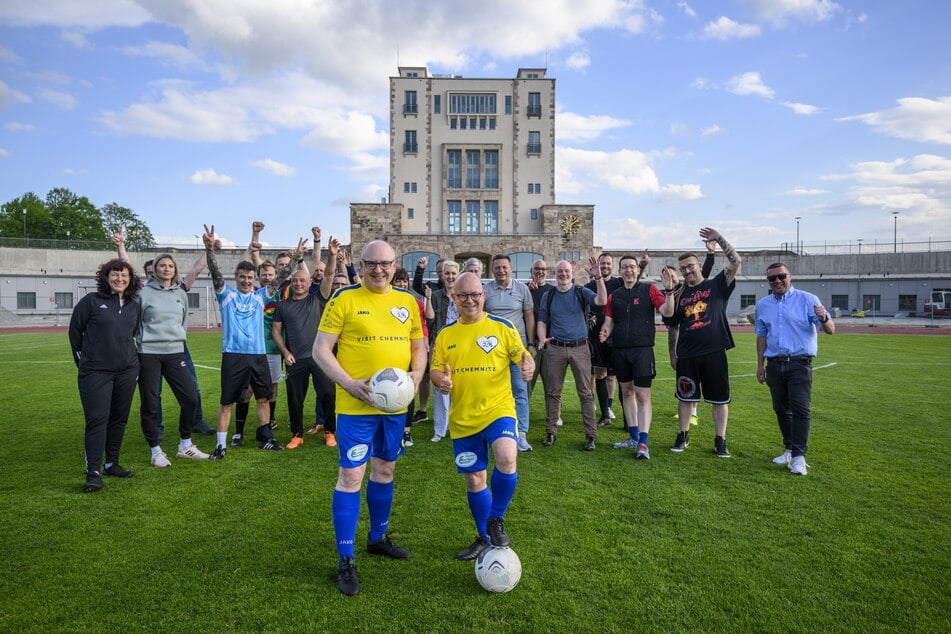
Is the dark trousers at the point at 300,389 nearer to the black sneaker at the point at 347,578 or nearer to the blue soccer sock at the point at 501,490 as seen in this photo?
the black sneaker at the point at 347,578

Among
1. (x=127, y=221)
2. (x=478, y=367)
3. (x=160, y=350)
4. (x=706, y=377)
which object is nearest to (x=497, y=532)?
(x=478, y=367)

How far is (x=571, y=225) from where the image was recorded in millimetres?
52031

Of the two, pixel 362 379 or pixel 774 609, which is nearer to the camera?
pixel 774 609

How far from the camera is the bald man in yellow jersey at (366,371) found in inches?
144

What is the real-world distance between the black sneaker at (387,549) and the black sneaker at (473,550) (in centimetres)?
39

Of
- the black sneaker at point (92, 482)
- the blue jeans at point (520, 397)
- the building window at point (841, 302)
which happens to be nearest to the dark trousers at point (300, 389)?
the black sneaker at point (92, 482)

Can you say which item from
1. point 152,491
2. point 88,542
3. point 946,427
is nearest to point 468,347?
point 88,542

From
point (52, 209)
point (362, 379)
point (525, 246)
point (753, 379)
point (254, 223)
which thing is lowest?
point (753, 379)

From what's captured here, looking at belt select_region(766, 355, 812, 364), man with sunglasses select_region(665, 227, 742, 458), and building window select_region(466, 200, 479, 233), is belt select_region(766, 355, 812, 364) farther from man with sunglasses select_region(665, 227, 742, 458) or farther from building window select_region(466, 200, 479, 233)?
building window select_region(466, 200, 479, 233)

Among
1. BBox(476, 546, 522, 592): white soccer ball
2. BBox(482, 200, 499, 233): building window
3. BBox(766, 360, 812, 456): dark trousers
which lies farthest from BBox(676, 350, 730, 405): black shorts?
BBox(482, 200, 499, 233): building window

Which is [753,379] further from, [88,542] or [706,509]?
[88,542]

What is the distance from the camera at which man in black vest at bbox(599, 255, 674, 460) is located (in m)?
6.70

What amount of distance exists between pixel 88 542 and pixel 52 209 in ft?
297

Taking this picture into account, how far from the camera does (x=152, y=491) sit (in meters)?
5.45
